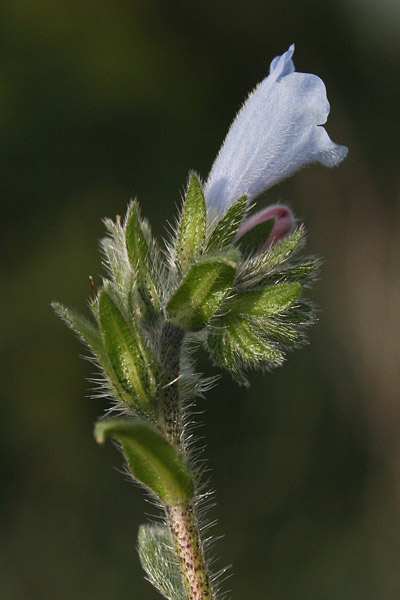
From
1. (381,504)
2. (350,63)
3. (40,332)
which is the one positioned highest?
(350,63)

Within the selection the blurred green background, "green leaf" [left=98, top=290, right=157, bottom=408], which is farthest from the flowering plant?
the blurred green background

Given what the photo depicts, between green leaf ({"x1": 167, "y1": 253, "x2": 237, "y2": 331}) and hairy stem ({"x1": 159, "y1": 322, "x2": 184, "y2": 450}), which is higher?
green leaf ({"x1": 167, "y1": 253, "x2": 237, "y2": 331})

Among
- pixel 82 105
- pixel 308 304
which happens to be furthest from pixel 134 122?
pixel 308 304

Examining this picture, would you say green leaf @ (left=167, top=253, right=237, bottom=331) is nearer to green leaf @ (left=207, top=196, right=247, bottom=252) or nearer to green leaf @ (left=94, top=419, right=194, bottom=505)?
green leaf @ (left=207, top=196, right=247, bottom=252)

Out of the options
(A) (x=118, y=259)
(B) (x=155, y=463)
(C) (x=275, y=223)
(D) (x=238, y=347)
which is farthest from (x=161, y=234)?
(B) (x=155, y=463)

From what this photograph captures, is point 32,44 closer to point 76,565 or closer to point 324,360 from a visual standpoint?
point 324,360

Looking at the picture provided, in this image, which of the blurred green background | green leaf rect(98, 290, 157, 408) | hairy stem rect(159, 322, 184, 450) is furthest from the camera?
the blurred green background
